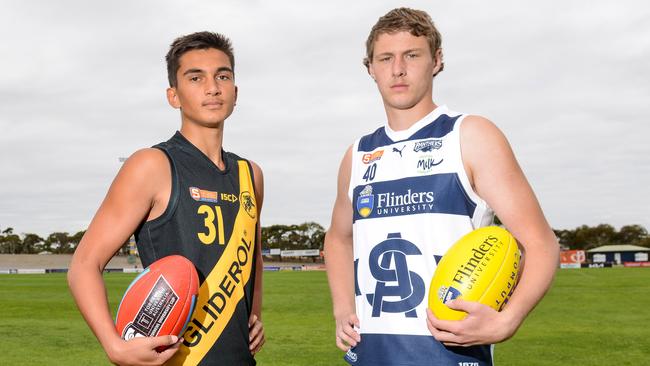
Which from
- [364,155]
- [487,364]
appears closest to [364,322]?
[487,364]

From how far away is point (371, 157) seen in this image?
3322mm

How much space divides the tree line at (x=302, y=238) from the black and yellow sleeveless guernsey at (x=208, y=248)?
122051mm

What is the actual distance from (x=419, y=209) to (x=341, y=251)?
2.74 ft

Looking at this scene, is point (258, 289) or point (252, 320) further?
point (258, 289)

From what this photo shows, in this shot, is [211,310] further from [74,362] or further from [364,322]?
[74,362]

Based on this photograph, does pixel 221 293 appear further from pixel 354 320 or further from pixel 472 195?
pixel 472 195

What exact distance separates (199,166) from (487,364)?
1797 mm

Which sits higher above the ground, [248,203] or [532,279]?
[248,203]

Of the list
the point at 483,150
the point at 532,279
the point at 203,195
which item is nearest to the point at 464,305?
the point at 532,279

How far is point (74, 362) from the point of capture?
31.8 ft

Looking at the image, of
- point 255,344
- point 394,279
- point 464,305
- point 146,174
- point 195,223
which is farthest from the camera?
point 255,344

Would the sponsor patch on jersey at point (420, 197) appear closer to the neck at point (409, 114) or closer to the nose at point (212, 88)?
the neck at point (409, 114)

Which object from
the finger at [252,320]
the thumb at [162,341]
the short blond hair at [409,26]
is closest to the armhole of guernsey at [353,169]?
the short blond hair at [409,26]

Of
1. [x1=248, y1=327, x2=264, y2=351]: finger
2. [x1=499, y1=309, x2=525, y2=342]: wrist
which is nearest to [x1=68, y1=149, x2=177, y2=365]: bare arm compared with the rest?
[x1=248, y1=327, x2=264, y2=351]: finger
